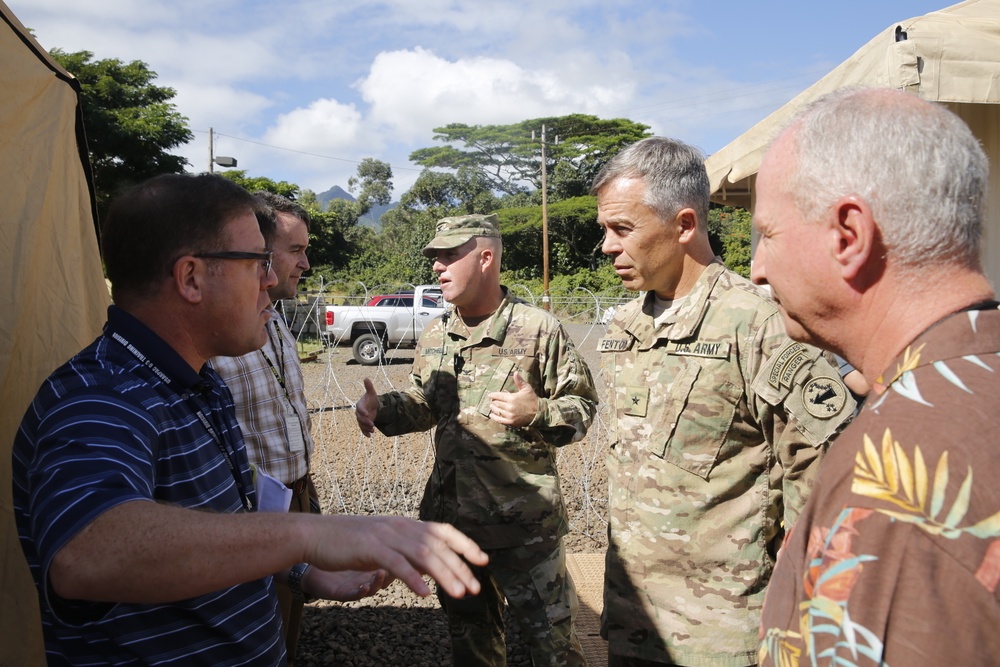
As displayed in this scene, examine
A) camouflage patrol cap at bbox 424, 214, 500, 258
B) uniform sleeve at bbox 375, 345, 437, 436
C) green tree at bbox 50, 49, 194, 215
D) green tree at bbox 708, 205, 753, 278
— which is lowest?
uniform sleeve at bbox 375, 345, 437, 436

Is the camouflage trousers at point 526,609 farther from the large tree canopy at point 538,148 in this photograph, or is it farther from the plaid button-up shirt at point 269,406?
the large tree canopy at point 538,148

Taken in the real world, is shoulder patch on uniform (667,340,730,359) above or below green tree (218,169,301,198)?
below

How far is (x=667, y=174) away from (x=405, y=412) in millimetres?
1687

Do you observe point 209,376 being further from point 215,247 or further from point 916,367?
point 916,367

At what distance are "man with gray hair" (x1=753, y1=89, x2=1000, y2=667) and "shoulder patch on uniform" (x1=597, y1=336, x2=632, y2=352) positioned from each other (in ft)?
4.29

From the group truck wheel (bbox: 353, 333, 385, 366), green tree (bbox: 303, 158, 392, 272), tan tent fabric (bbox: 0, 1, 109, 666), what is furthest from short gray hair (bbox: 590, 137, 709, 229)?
green tree (bbox: 303, 158, 392, 272)

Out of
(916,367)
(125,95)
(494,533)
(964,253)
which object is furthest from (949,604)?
(125,95)

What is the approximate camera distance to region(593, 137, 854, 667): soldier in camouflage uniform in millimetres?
2062

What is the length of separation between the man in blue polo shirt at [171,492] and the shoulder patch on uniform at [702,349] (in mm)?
1202

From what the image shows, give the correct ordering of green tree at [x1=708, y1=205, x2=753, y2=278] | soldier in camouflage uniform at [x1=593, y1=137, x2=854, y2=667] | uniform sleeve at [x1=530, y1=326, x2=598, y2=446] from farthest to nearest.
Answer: green tree at [x1=708, y1=205, x2=753, y2=278] < uniform sleeve at [x1=530, y1=326, x2=598, y2=446] < soldier in camouflage uniform at [x1=593, y1=137, x2=854, y2=667]

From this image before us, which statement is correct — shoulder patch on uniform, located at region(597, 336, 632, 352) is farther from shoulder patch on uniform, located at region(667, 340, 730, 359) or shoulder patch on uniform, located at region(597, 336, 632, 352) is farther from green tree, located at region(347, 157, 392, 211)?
green tree, located at region(347, 157, 392, 211)

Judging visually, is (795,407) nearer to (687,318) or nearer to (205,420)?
(687,318)

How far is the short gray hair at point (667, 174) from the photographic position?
2.40 metres

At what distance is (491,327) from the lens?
3426 millimetres
